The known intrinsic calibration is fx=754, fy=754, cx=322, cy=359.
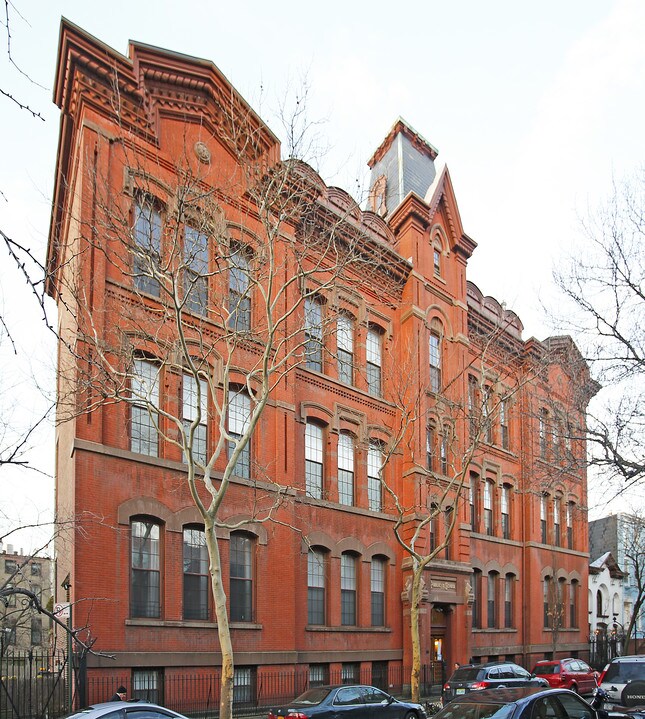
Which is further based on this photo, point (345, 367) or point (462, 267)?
point (462, 267)

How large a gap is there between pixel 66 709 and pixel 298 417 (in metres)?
10.9

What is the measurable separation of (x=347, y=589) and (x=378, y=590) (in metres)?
1.70

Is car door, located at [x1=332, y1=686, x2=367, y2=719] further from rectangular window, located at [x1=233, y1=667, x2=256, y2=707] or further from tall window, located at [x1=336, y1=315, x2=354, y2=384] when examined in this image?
tall window, located at [x1=336, y1=315, x2=354, y2=384]

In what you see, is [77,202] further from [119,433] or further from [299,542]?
[299,542]

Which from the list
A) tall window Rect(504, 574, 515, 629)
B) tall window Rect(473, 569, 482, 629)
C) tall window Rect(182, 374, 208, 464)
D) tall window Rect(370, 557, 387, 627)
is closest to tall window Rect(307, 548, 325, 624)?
tall window Rect(370, 557, 387, 627)

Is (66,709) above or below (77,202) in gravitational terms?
below

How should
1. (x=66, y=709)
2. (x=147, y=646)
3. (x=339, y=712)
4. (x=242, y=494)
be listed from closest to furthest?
(x=339, y=712), (x=66, y=709), (x=147, y=646), (x=242, y=494)

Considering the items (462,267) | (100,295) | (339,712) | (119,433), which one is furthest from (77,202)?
(462,267)

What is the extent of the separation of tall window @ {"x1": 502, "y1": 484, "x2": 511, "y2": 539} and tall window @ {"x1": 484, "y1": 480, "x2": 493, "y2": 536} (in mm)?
1199

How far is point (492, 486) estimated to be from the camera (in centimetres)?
3472

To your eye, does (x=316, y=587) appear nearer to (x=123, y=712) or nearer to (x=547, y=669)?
(x=547, y=669)

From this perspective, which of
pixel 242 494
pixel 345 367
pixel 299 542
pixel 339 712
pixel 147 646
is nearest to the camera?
pixel 339 712

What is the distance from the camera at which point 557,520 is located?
39.2 meters

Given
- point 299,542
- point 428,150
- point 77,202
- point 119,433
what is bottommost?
point 299,542
